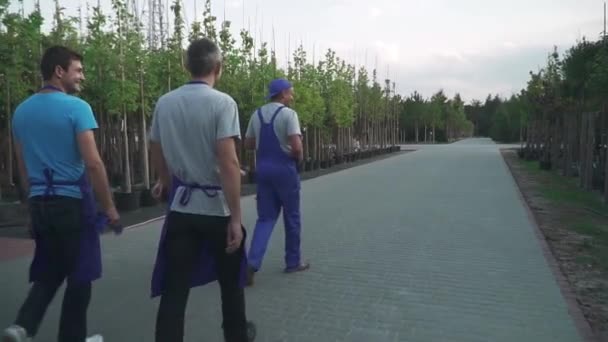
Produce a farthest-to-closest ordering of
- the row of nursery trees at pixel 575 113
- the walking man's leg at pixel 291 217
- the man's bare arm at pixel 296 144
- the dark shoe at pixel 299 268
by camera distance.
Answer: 1. the row of nursery trees at pixel 575 113
2. the dark shoe at pixel 299 268
3. the walking man's leg at pixel 291 217
4. the man's bare arm at pixel 296 144

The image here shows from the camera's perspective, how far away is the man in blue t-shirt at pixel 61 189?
311 cm

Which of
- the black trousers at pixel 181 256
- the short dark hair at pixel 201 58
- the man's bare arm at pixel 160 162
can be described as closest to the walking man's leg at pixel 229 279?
the black trousers at pixel 181 256

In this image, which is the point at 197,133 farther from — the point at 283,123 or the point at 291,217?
the point at 291,217

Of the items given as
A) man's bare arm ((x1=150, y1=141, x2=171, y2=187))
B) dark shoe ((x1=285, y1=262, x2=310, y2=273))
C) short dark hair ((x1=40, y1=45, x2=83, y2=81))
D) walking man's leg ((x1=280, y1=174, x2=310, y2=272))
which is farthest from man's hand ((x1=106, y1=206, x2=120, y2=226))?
dark shoe ((x1=285, y1=262, x2=310, y2=273))

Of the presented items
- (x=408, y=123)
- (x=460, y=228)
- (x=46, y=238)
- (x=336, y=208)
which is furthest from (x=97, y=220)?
(x=408, y=123)

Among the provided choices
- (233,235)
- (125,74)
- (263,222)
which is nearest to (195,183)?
(233,235)

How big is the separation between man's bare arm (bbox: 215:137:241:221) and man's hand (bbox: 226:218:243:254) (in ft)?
0.27

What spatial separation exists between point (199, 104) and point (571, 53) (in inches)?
Answer: 550

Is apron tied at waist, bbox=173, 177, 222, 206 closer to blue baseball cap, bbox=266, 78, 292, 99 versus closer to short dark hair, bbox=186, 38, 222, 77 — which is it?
short dark hair, bbox=186, 38, 222, 77

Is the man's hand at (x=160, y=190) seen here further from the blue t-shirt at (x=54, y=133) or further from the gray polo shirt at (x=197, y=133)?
the blue t-shirt at (x=54, y=133)

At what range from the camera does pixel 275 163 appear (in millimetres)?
5082

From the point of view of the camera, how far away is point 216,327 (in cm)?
401

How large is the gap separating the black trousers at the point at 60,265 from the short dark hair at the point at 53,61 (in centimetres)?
70

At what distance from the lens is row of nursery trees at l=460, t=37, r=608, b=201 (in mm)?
12364
